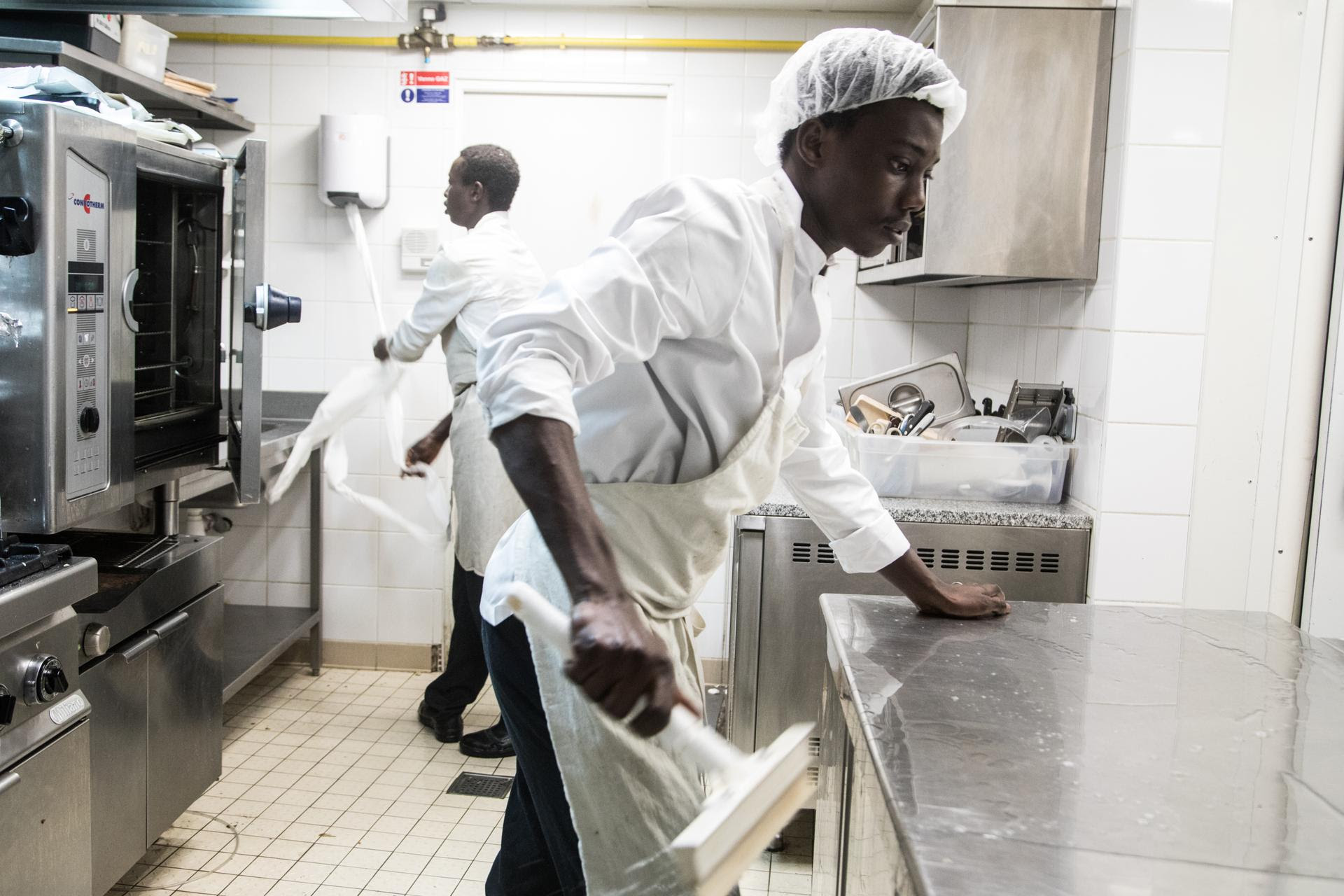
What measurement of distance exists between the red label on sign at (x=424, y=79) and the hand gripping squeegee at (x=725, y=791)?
9.97 feet

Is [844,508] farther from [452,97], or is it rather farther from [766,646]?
[452,97]

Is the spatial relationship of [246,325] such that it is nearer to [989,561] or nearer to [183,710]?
[183,710]

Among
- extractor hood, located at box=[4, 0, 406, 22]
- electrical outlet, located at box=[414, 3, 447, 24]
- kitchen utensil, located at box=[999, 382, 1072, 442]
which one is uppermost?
electrical outlet, located at box=[414, 3, 447, 24]

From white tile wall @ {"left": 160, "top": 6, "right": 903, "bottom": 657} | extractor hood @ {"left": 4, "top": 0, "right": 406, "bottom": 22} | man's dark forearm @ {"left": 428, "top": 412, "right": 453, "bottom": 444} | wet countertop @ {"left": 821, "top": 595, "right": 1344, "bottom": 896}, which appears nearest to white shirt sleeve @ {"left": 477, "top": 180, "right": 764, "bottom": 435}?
wet countertop @ {"left": 821, "top": 595, "right": 1344, "bottom": 896}

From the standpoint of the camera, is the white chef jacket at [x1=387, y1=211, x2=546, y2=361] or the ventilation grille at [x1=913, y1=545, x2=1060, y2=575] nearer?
the ventilation grille at [x1=913, y1=545, x2=1060, y2=575]

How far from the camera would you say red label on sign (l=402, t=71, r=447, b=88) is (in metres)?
3.71

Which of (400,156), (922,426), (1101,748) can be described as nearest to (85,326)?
(1101,748)

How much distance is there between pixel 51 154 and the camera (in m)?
1.75

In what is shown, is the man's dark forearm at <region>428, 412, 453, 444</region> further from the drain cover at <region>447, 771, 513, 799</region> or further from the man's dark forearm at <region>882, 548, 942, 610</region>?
the man's dark forearm at <region>882, 548, 942, 610</region>

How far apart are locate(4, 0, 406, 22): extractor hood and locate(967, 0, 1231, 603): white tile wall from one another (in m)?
1.52

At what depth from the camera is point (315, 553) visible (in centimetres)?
386

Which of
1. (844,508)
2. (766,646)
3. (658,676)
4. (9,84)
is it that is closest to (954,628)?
(844,508)

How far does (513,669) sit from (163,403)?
4.17 feet

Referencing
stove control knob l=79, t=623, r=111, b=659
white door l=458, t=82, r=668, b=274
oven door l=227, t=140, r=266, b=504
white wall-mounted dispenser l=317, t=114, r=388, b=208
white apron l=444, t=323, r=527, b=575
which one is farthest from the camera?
white door l=458, t=82, r=668, b=274
